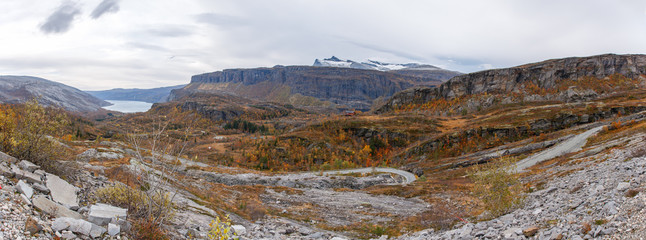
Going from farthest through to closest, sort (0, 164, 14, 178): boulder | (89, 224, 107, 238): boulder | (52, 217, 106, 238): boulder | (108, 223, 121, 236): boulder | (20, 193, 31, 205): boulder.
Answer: (0, 164, 14, 178): boulder, (108, 223, 121, 236): boulder, (20, 193, 31, 205): boulder, (89, 224, 107, 238): boulder, (52, 217, 106, 238): boulder

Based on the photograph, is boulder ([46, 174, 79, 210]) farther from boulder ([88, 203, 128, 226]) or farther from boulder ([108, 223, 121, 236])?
boulder ([108, 223, 121, 236])

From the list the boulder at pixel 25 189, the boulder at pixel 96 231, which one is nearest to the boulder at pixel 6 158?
the boulder at pixel 25 189

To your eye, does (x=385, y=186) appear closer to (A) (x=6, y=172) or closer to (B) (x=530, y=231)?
(B) (x=530, y=231)

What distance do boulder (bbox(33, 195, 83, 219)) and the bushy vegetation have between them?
18.8 ft

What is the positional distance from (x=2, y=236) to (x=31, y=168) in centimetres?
761

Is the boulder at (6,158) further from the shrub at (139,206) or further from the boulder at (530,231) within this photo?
the boulder at (530,231)

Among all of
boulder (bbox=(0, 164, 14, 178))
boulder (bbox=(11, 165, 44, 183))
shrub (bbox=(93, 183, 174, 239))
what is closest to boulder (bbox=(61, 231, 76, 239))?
shrub (bbox=(93, 183, 174, 239))

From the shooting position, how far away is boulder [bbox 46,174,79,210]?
38.9 ft

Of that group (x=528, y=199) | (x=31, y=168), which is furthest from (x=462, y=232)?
(x=31, y=168)

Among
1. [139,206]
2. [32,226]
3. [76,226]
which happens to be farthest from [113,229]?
[139,206]

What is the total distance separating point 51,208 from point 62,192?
111 inches

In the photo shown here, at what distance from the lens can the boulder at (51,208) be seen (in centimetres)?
1020

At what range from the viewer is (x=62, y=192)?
12.7 m

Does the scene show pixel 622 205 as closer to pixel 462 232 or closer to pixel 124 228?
pixel 462 232
